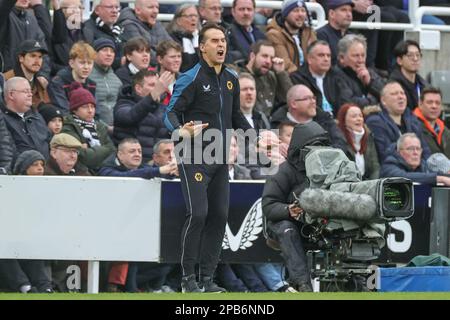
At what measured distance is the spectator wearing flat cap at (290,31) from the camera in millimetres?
18995

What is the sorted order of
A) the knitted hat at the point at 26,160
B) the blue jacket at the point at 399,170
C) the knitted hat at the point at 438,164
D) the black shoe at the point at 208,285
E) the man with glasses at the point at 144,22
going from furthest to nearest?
the man with glasses at the point at 144,22 < the knitted hat at the point at 438,164 < the blue jacket at the point at 399,170 < the knitted hat at the point at 26,160 < the black shoe at the point at 208,285

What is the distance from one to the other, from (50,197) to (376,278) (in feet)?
12.2

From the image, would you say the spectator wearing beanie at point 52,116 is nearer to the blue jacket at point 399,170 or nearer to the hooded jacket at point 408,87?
the blue jacket at point 399,170

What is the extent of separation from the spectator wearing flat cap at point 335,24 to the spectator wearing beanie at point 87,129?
14.2ft

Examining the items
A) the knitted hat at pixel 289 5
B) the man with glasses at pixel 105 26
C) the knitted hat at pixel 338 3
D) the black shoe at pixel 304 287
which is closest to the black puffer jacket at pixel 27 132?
the man with glasses at pixel 105 26

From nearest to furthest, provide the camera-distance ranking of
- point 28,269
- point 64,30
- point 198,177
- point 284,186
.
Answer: point 198,177
point 284,186
point 28,269
point 64,30

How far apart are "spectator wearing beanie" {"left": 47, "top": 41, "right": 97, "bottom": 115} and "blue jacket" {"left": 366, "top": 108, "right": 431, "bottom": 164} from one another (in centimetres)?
374

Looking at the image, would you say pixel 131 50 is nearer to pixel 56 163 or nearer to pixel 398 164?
pixel 56 163

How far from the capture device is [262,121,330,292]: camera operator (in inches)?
549

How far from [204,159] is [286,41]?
18.0 feet

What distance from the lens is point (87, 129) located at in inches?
653

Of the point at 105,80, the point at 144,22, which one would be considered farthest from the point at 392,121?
the point at 105,80

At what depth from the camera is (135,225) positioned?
1559cm

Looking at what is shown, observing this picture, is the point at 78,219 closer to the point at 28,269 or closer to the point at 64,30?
the point at 28,269
